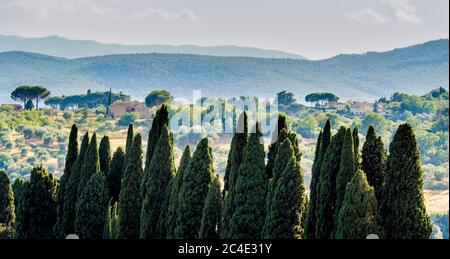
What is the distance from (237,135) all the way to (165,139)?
263 centimetres

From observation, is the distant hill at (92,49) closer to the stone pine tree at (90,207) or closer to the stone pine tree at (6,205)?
the stone pine tree at (6,205)

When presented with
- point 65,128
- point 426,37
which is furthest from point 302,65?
point 426,37

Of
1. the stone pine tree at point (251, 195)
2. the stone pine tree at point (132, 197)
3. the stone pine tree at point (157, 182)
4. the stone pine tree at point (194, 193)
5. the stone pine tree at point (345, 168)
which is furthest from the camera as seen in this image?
the stone pine tree at point (132, 197)

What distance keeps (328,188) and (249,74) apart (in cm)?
12918

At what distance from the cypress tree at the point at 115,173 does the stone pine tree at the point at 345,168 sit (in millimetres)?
10655

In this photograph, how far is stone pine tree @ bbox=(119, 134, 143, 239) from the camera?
23.0 metres

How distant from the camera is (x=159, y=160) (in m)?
22.6

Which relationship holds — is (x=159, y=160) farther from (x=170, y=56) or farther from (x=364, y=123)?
(x=170, y=56)

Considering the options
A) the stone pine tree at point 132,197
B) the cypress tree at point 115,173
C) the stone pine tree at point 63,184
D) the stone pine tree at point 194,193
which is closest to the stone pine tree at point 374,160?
the stone pine tree at point 194,193

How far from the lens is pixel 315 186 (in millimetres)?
19172

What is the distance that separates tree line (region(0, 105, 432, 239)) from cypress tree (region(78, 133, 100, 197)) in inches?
1.3

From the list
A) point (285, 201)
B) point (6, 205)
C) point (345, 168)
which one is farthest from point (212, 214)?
point (6, 205)

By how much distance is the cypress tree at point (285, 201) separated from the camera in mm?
17859

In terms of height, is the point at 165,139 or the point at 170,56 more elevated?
the point at 170,56
